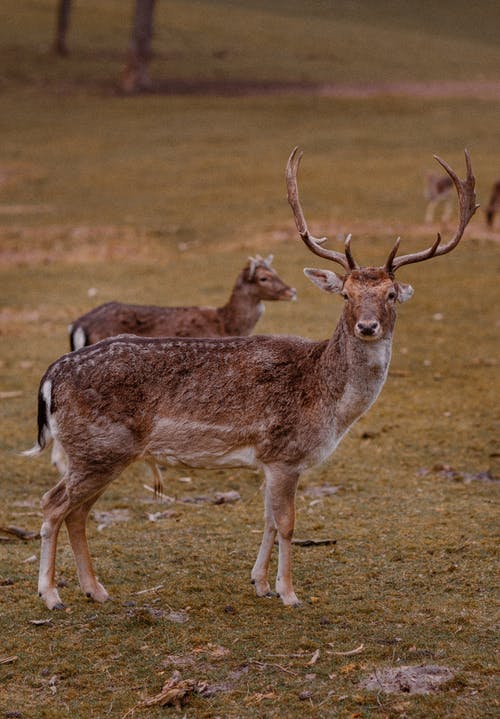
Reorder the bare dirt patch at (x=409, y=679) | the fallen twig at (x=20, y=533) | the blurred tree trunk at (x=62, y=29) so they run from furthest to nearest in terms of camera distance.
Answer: the blurred tree trunk at (x=62, y=29) → the fallen twig at (x=20, y=533) → the bare dirt patch at (x=409, y=679)

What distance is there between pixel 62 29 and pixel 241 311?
36354 millimetres

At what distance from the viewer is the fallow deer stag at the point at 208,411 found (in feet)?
21.2

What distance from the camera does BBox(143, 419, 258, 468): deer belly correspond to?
21.5ft

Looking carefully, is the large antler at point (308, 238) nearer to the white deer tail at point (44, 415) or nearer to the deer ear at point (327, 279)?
the deer ear at point (327, 279)

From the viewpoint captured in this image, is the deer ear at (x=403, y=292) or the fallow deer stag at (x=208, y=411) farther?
the deer ear at (x=403, y=292)

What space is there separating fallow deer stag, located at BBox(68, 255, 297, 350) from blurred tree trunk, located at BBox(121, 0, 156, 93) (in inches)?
1142

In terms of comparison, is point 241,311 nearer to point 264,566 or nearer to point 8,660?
point 264,566

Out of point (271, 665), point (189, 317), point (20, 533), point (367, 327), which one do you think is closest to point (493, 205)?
point (189, 317)

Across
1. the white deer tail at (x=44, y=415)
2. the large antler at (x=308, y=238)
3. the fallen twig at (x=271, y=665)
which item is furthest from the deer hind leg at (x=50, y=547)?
the large antler at (x=308, y=238)

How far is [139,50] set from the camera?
3991cm

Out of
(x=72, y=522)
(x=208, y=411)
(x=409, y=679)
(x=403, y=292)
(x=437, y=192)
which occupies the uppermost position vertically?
(x=437, y=192)

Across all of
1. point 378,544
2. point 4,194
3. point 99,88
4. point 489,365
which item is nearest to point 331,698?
point 378,544

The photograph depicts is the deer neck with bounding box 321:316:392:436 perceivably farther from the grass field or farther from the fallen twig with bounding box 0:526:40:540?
the fallen twig with bounding box 0:526:40:540

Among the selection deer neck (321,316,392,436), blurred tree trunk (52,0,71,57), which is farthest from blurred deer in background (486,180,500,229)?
blurred tree trunk (52,0,71,57)
